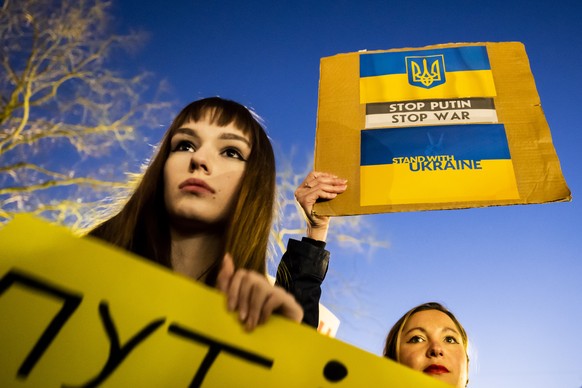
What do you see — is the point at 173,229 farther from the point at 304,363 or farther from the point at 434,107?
the point at 434,107

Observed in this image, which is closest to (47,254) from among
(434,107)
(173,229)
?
(173,229)

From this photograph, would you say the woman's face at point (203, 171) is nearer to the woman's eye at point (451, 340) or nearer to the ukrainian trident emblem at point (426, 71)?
the ukrainian trident emblem at point (426, 71)

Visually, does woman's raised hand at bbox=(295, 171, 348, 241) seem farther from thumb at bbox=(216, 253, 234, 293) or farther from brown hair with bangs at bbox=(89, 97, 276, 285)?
thumb at bbox=(216, 253, 234, 293)

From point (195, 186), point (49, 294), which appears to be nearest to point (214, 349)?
point (49, 294)

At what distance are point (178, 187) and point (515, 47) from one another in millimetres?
1027

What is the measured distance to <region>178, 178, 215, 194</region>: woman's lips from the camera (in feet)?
2.93

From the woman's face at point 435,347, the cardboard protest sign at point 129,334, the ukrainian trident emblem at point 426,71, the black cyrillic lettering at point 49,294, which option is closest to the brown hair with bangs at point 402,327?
the woman's face at point 435,347

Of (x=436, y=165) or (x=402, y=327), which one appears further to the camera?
(x=402, y=327)

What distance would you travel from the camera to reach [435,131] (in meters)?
1.10

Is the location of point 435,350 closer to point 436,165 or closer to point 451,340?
point 451,340

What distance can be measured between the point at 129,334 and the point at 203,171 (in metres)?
0.47

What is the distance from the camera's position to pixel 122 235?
0.93m

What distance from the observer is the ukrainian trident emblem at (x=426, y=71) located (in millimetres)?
1205

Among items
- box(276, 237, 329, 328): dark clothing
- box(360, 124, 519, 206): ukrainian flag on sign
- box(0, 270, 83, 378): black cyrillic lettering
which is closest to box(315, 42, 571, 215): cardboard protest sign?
box(360, 124, 519, 206): ukrainian flag on sign
